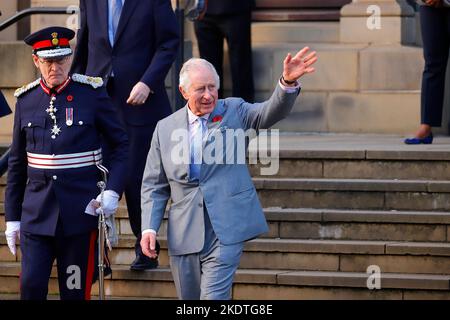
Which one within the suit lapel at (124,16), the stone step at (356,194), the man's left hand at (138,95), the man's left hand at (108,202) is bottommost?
the stone step at (356,194)

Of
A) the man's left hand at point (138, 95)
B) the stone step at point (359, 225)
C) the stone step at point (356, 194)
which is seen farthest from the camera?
the stone step at point (356, 194)

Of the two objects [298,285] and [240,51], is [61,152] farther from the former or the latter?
[240,51]

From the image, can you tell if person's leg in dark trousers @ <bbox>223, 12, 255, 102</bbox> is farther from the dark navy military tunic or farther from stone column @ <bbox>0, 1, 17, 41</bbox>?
the dark navy military tunic

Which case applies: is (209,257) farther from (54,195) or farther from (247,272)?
(247,272)

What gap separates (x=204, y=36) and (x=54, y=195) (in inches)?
194

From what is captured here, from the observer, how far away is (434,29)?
11.0m

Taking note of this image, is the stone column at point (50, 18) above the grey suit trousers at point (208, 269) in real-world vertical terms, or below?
above

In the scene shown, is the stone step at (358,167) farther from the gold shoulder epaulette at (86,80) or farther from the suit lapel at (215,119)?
the suit lapel at (215,119)

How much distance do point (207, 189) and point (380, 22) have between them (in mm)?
5644

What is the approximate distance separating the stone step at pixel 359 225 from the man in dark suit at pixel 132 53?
3.25ft

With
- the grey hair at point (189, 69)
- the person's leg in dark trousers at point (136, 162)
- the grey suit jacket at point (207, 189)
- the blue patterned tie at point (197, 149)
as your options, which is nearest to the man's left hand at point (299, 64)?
the grey suit jacket at point (207, 189)

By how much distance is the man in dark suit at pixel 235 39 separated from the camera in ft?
40.8

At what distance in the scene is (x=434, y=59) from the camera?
Result: 11078 millimetres
